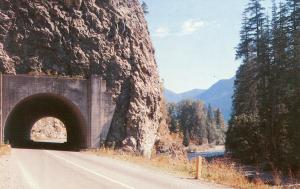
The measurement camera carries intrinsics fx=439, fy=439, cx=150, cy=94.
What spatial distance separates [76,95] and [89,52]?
4.23 metres

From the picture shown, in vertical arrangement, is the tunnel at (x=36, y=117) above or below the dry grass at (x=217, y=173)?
above

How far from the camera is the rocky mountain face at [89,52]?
2930cm

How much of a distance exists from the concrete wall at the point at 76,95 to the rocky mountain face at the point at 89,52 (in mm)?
1106

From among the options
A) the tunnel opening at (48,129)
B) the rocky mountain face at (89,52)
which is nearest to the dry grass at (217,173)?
the rocky mountain face at (89,52)

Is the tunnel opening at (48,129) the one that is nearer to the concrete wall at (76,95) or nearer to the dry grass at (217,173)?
the concrete wall at (76,95)

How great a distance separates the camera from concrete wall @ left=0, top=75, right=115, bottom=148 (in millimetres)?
26469

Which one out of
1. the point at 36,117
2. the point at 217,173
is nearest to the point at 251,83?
the point at 36,117

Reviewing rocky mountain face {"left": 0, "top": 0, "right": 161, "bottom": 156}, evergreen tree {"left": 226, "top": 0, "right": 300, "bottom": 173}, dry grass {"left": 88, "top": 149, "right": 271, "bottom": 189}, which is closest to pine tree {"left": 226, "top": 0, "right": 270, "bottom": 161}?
evergreen tree {"left": 226, "top": 0, "right": 300, "bottom": 173}

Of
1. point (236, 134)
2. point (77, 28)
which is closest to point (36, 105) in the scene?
point (77, 28)

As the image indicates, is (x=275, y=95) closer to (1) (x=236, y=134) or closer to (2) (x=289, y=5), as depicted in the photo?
(1) (x=236, y=134)

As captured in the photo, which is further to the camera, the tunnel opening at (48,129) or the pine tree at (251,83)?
the tunnel opening at (48,129)

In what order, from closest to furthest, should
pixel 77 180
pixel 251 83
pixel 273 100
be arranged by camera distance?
pixel 77 180, pixel 273 100, pixel 251 83

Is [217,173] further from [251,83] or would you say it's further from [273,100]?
[251,83]

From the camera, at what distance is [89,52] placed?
30578 mm
